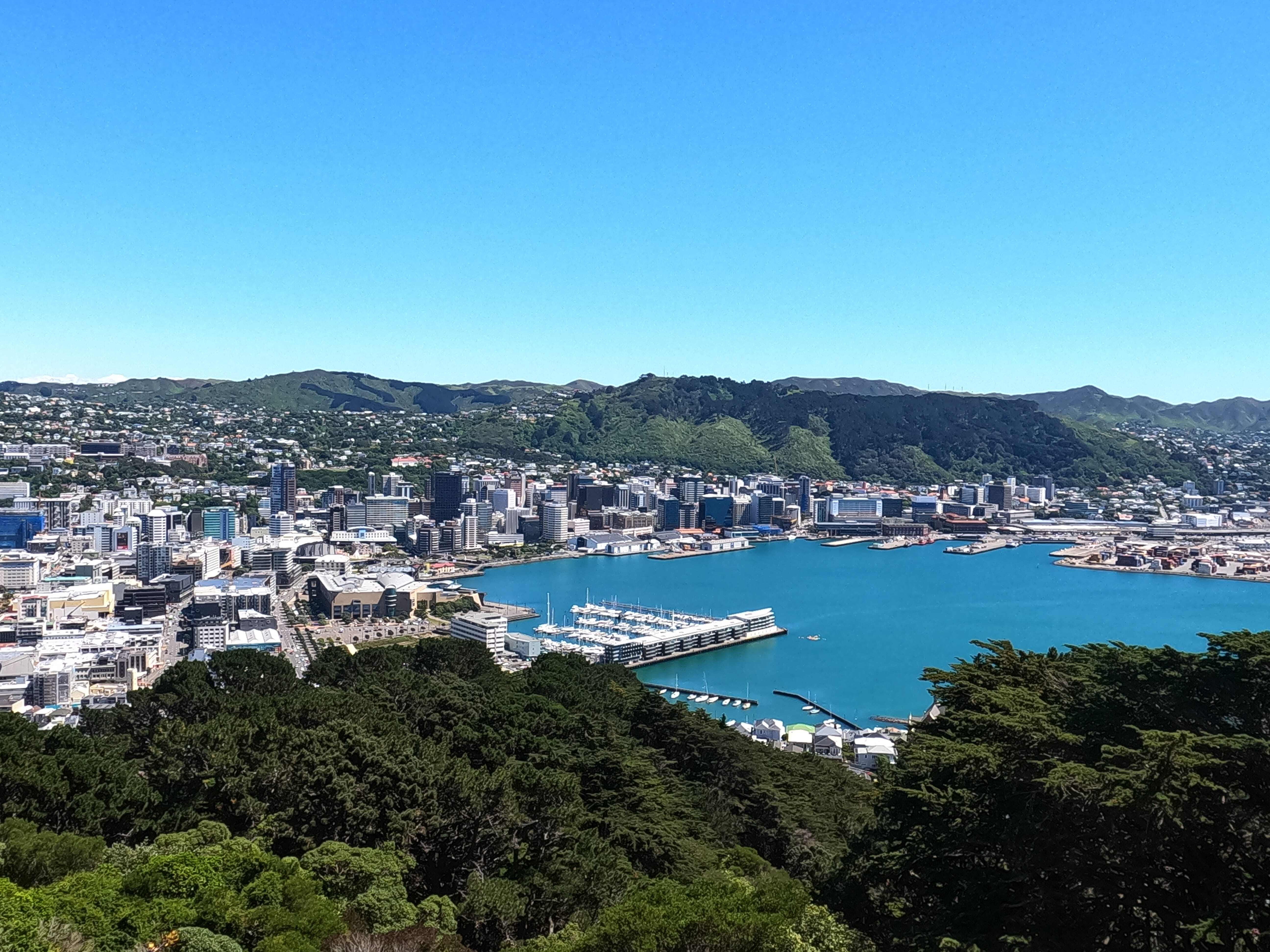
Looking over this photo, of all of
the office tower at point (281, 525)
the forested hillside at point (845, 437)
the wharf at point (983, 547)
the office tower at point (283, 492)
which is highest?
the forested hillside at point (845, 437)

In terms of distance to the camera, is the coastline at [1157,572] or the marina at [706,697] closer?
the marina at [706,697]

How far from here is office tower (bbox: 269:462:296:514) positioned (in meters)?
25.2

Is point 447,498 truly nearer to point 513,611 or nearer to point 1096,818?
point 513,611

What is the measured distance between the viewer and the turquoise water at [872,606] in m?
11.4

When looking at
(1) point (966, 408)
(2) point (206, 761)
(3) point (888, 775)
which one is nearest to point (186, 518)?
(2) point (206, 761)

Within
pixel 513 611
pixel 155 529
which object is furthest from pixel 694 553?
pixel 155 529

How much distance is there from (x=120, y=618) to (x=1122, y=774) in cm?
1446

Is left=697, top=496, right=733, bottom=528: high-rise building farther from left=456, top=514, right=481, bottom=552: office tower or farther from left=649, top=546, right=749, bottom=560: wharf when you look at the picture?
left=456, top=514, right=481, bottom=552: office tower

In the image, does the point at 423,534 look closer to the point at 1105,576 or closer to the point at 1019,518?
the point at 1105,576

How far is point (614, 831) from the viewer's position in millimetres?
3678

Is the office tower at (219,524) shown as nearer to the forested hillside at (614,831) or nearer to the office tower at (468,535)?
the office tower at (468,535)

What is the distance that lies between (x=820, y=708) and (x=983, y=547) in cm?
1677

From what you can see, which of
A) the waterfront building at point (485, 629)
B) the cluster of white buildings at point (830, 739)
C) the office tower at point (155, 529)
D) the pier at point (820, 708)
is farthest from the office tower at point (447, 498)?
the cluster of white buildings at point (830, 739)

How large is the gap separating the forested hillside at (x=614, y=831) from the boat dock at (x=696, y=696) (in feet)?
18.2
